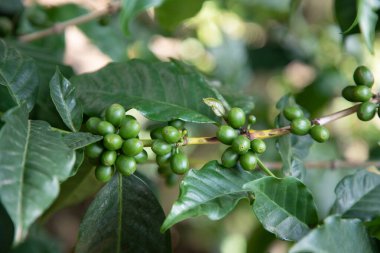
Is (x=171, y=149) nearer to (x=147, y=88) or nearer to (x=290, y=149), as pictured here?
(x=147, y=88)

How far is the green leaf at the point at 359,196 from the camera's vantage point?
82 cm

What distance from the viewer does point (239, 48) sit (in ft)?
5.96

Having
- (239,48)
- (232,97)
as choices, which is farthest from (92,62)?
(232,97)

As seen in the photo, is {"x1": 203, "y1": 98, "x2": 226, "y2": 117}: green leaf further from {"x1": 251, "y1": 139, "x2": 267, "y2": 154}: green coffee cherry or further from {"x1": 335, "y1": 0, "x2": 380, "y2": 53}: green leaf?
{"x1": 335, "y1": 0, "x2": 380, "y2": 53}: green leaf

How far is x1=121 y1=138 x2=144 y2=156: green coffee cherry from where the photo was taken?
2.27 ft

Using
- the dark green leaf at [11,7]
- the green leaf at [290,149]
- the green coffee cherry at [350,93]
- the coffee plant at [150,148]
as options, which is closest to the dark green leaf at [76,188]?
the coffee plant at [150,148]

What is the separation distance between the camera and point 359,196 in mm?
846

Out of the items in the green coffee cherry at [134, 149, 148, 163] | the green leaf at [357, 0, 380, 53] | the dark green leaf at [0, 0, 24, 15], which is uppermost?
the green leaf at [357, 0, 380, 53]

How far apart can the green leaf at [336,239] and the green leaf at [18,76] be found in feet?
1.52

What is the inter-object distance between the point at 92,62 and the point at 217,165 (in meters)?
2.03

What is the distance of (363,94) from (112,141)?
1.41 feet

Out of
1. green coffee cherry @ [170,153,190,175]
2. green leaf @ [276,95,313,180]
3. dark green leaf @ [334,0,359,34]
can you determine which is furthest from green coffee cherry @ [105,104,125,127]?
dark green leaf @ [334,0,359,34]

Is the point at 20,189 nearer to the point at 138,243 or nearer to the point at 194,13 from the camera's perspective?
the point at 138,243

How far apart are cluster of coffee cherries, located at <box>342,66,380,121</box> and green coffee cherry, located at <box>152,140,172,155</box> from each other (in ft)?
1.10
